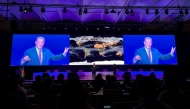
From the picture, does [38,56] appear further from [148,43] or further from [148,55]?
[148,43]

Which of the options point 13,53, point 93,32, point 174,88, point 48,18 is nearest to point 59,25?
point 48,18

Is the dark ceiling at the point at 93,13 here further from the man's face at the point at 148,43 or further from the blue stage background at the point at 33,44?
the man's face at the point at 148,43

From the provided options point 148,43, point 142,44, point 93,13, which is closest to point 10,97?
point 142,44

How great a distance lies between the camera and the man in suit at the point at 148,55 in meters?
10.6

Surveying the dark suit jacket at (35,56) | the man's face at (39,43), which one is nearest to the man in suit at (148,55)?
the dark suit jacket at (35,56)

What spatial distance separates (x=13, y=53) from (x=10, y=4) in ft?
9.86

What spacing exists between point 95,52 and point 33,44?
157 inches

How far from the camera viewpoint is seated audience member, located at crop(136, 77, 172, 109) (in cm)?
153

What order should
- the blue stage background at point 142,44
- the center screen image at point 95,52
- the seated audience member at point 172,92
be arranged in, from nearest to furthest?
the seated audience member at point 172,92
the blue stage background at point 142,44
the center screen image at point 95,52

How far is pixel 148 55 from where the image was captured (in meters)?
10.7

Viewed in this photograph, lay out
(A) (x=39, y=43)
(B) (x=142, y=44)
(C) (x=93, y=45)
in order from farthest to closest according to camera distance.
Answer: (C) (x=93, y=45)
(B) (x=142, y=44)
(A) (x=39, y=43)

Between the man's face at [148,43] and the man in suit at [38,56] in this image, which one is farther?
the man's face at [148,43]

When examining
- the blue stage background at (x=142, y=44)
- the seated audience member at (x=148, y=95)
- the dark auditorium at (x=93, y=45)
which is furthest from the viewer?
the blue stage background at (x=142, y=44)

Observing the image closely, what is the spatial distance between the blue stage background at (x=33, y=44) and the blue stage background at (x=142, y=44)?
12.7 ft
